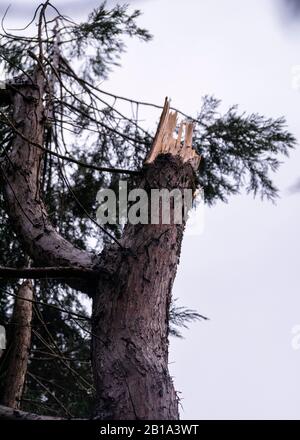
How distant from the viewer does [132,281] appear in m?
2.81

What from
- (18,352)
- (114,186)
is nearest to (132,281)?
(18,352)

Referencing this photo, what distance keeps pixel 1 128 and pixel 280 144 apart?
9.29 feet

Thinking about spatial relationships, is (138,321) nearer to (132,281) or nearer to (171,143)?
(132,281)

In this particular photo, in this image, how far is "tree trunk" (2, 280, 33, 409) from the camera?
4363 millimetres

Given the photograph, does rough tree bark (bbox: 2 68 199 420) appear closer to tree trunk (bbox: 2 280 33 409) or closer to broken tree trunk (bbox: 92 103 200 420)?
broken tree trunk (bbox: 92 103 200 420)

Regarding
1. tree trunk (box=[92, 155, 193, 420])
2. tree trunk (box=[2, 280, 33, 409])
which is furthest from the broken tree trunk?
tree trunk (box=[2, 280, 33, 409])

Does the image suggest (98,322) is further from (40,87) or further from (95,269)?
(40,87)

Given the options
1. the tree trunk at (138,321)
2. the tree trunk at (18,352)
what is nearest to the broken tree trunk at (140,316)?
the tree trunk at (138,321)

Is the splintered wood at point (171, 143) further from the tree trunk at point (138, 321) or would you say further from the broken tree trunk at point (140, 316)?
the tree trunk at point (138, 321)

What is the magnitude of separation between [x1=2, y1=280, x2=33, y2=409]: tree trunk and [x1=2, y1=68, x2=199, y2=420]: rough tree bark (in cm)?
117

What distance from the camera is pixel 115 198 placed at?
17.7 feet

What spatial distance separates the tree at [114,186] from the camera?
260 cm

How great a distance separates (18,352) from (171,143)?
2263 millimetres

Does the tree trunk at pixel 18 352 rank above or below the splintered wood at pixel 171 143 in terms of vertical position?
below
